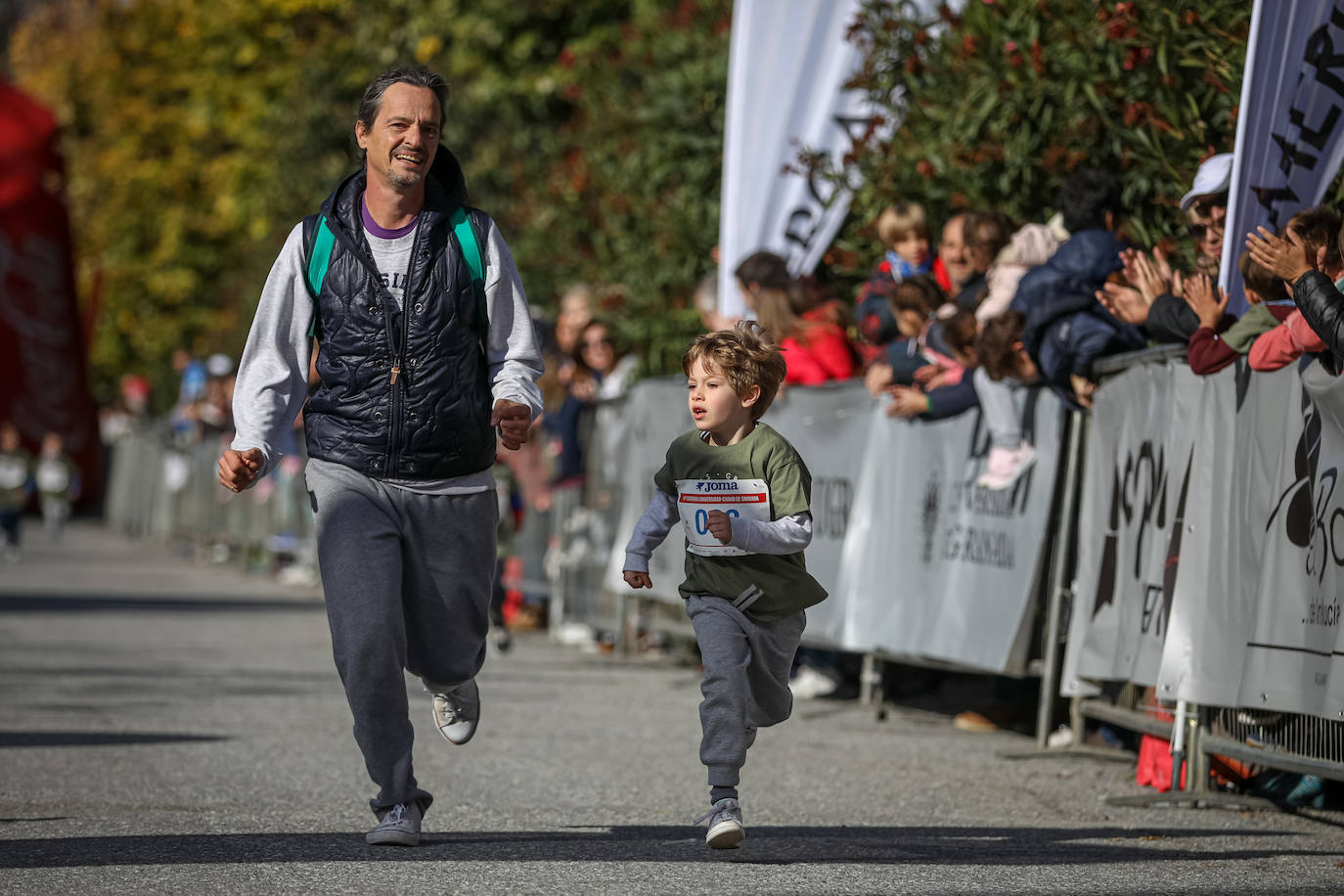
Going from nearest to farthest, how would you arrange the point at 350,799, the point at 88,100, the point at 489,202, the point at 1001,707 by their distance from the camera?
the point at 350,799 → the point at 1001,707 → the point at 489,202 → the point at 88,100

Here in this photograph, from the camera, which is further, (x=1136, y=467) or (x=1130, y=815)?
(x=1136, y=467)

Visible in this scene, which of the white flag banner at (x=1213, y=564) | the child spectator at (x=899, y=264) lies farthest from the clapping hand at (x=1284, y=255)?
the child spectator at (x=899, y=264)

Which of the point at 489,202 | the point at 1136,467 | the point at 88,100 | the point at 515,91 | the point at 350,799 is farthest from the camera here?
the point at 88,100

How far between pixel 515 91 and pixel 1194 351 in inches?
678

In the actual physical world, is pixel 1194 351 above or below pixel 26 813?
above

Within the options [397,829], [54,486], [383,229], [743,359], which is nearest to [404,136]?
[383,229]

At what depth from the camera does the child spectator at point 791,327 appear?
39.3 ft

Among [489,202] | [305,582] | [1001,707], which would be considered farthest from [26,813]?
[489,202]

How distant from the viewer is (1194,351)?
8000 millimetres

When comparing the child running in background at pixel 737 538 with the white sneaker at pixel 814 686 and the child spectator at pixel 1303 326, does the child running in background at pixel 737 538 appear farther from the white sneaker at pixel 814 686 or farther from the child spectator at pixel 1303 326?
the white sneaker at pixel 814 686

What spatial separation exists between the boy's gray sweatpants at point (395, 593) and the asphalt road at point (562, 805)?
1.19 ft

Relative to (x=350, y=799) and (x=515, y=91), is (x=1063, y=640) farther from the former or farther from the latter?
(x=515, y=91)

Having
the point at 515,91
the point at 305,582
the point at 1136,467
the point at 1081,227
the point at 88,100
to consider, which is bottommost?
the point at 305,582

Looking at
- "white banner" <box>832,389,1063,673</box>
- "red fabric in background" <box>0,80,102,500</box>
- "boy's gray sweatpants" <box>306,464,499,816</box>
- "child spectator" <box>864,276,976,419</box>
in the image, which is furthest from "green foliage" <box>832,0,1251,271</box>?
"red fabric in background" <box>0,80,102,500</box>
